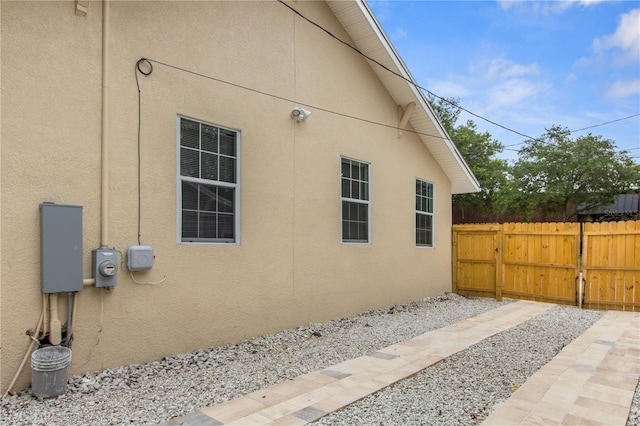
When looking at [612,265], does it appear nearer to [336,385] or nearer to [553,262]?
[553,262]

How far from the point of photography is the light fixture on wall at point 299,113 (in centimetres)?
624

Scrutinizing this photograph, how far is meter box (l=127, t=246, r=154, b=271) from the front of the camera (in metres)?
4.21

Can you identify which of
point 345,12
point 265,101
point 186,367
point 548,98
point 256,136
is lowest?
point 186,367

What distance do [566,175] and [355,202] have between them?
17.2 meters

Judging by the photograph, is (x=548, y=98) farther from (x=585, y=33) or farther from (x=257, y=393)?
(x=257, y=393)

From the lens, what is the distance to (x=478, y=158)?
2239cm

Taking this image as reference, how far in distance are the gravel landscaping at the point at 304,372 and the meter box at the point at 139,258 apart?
1061 millimetres

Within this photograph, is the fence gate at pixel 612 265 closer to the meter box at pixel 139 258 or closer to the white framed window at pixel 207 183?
the white framed window at pixel 207 183

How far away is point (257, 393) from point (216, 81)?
3795mm

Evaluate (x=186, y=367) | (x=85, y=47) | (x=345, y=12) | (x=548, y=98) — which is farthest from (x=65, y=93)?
(x=548, y=98)

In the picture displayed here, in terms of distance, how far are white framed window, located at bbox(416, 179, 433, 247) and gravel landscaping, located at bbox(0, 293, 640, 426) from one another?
3.35 metres

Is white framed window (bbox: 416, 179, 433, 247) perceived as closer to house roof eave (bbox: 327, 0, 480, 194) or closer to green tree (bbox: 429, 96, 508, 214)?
house roof eave (bbox: 327, 0, 480, 194)

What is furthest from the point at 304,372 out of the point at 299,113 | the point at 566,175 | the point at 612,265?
the point at 566,175

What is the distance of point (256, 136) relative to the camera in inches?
223
